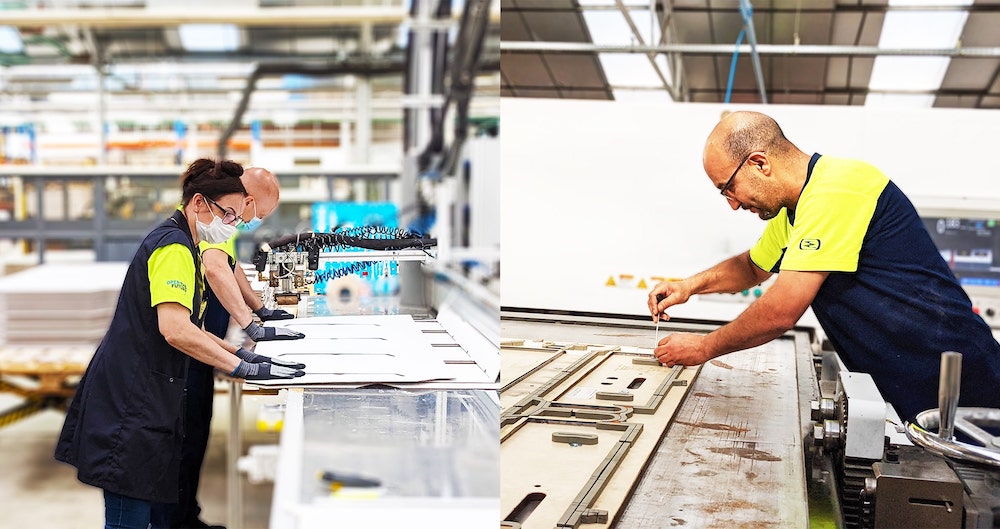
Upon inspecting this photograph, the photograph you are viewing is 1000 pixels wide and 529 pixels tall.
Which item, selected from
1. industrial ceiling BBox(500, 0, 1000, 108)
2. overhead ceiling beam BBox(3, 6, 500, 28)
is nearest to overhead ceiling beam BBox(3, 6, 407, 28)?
overhead ceiling beam BBox(3, 6, 500, 28)

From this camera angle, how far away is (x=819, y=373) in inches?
71.0

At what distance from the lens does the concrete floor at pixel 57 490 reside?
15.1 feet

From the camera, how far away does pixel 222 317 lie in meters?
1.27

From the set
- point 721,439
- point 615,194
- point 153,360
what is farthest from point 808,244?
point 153,360

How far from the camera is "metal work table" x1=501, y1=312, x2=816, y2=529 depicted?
1016mm

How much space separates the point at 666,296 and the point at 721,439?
407mm

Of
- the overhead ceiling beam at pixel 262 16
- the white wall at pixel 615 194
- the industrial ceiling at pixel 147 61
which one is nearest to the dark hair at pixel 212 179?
the white wall at pixel 615 194

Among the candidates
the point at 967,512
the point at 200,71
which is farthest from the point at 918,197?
the point at 200,71

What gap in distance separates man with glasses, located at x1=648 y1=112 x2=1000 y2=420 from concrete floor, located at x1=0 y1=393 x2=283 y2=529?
10.5 ft

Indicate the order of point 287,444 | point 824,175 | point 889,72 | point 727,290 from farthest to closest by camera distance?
A: point 889,72, point 727,290, point 824,175, point 287,444

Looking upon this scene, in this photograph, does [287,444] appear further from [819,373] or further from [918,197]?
[918,197]

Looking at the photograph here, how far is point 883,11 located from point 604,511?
8.97 feet

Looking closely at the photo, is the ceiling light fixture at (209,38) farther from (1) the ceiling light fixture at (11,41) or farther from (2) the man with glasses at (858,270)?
(2) the man with glasses at (858,270)

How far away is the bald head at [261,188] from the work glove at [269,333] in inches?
7.8
